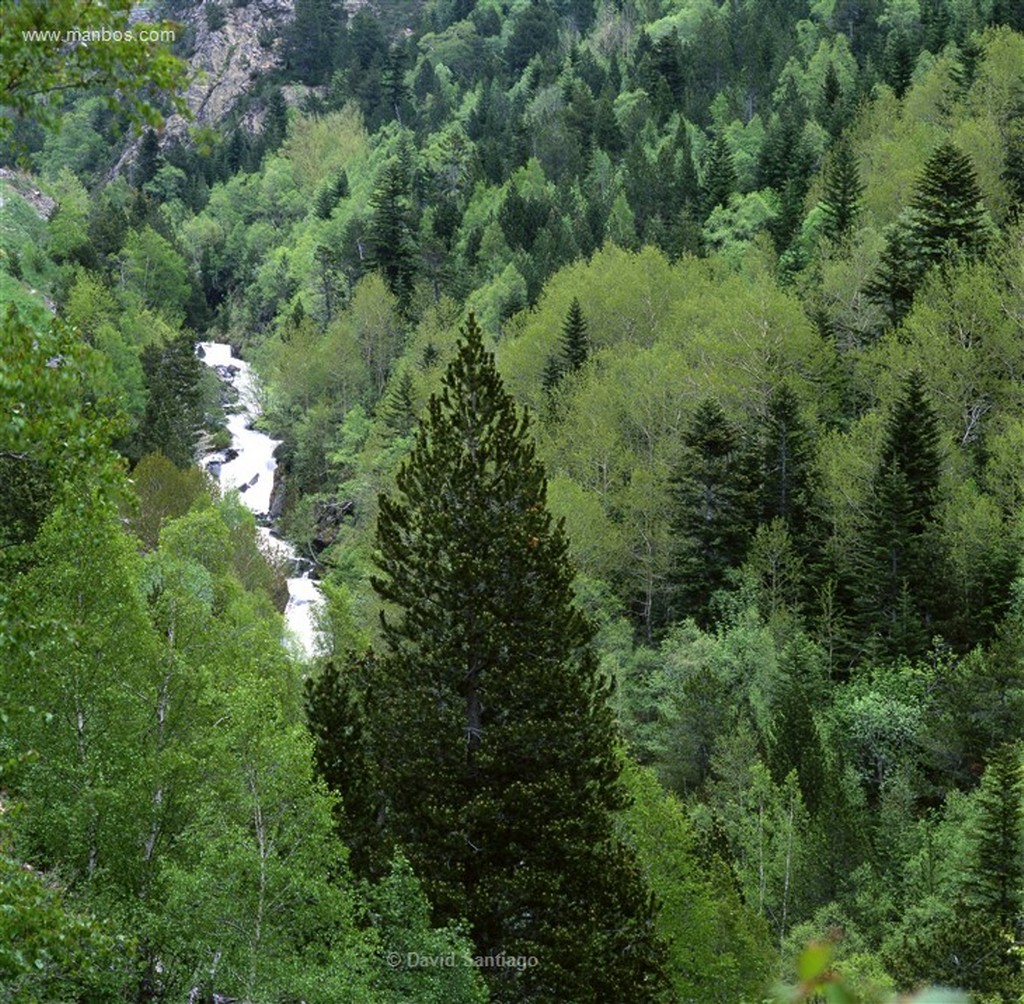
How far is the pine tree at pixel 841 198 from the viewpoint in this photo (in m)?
62.7

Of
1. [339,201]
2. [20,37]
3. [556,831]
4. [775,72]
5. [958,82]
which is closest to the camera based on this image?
[20,37]

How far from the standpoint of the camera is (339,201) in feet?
368

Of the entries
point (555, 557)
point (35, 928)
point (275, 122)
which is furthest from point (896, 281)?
point (275, 122)

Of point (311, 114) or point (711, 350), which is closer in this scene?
point (711, 350)

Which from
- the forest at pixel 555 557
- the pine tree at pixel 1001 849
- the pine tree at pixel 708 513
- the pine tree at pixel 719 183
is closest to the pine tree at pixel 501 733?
the forest at pixel 555 557

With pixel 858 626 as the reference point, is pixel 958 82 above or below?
above

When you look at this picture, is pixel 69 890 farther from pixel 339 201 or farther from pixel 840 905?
pixel 339 201

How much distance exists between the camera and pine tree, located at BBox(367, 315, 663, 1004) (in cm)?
1747

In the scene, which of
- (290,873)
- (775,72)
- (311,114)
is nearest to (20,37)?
(290,873)

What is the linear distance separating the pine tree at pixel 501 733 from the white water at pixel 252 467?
114 ft

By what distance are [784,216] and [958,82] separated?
13414 millimetres

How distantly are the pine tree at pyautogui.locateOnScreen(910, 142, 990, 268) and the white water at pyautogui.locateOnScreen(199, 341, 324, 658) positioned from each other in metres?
33.2

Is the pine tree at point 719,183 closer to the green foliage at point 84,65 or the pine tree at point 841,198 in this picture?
the pine tree at point 841,198

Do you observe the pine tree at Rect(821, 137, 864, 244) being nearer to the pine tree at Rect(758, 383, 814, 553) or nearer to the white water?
the pine tree at Rect(758, 383, 814, 553)
